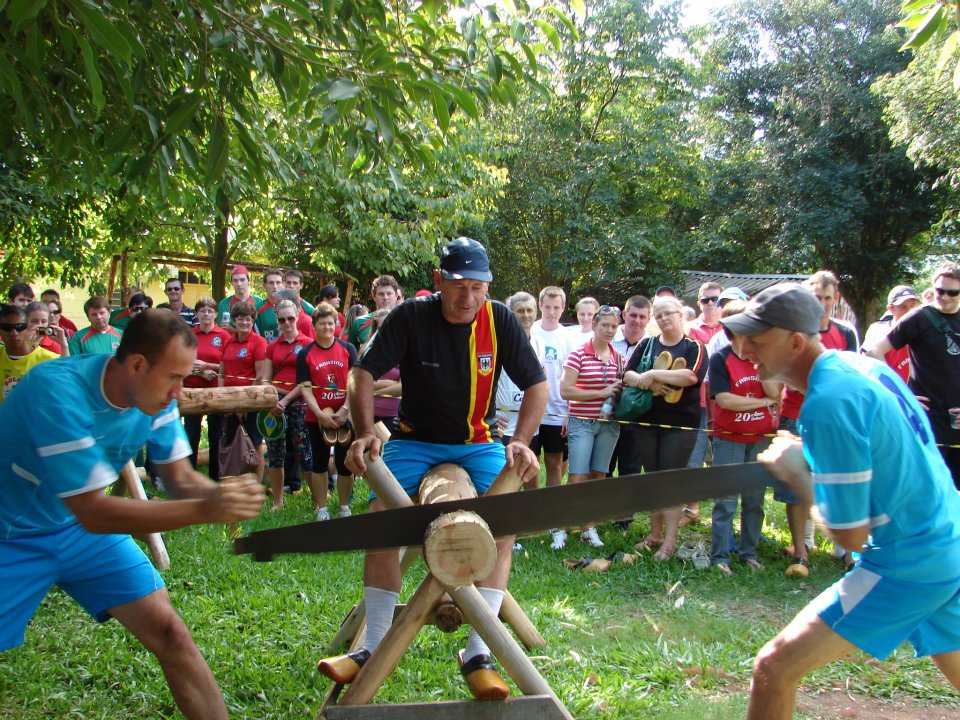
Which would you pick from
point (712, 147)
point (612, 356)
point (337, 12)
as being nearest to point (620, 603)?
point (612, 356)

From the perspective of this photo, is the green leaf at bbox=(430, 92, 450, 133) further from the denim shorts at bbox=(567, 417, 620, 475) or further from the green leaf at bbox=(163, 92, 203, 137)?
the denim shorts at bbox=(567, 417, 620, 475)

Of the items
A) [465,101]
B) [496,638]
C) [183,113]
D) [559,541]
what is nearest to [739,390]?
[559,541]

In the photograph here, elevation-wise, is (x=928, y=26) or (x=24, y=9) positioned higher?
(x=928, y=26)

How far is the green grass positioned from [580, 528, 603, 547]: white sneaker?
0.75 meters

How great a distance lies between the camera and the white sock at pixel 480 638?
154 inches

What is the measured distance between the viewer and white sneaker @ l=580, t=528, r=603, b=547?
7375mm

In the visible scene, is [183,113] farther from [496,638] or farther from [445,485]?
[496,638]

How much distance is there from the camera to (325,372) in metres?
8.04

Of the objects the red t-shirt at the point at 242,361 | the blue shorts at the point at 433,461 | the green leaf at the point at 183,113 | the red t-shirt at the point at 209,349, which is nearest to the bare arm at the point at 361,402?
the blue shorts at the point at 433,461

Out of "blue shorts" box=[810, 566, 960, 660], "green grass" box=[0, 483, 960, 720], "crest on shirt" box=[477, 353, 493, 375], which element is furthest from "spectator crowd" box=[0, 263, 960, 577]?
"blue shorts" box=[810, 566, 960, 660]

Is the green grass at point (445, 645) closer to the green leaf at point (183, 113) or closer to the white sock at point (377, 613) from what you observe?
the white sock at point (377, 613)

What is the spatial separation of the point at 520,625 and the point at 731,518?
8.67 ft

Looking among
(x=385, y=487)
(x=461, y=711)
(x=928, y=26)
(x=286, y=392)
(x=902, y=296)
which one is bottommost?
(x=461, y=711)

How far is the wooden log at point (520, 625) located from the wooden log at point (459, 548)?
149cm
